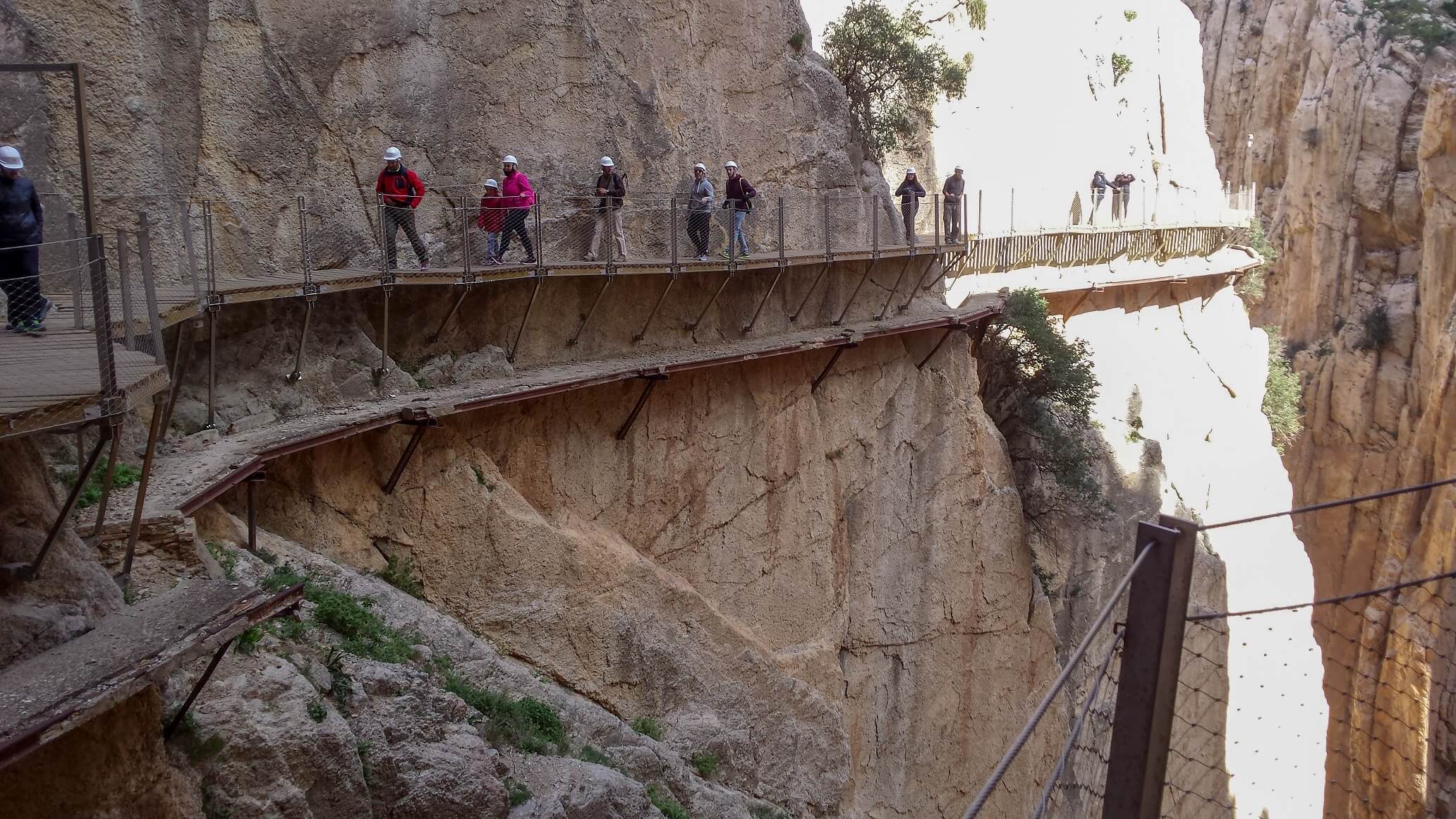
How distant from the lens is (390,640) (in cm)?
853

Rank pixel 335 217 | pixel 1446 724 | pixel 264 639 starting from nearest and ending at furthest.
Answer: pixel 264 639 < pixel 335 217 < pixel 1446 724

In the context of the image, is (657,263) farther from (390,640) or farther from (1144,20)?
(1144,20)

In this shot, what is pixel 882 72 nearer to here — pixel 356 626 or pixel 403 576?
pixel 403 576

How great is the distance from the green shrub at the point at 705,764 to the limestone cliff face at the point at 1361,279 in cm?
2546

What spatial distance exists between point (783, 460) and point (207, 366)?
320 inches

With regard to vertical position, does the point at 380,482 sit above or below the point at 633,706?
above

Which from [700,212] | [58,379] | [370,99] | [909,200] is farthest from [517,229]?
[909,200]

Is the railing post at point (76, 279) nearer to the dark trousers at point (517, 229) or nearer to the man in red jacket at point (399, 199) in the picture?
the man in red jacket at point (399, 199)

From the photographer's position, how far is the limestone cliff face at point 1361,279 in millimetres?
34688

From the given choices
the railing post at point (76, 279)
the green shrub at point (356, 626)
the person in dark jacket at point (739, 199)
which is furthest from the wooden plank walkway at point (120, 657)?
the person in dark jacket at point (739, 199)

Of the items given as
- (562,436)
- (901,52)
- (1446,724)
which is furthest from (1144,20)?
(562,436)

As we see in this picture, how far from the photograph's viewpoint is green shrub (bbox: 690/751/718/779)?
42.1ft

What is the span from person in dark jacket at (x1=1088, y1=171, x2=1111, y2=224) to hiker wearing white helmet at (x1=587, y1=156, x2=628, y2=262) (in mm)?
17012

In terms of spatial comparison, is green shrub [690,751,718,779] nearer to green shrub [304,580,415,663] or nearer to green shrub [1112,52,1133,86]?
green shrub [304,580,415,663]
